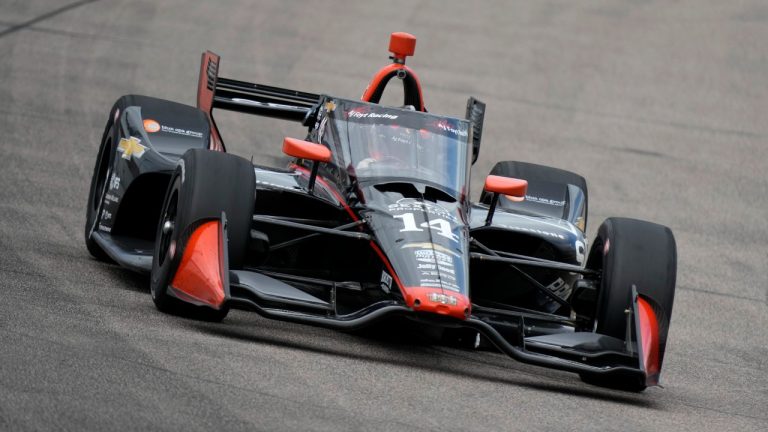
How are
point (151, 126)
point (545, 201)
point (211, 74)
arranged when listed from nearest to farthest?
1. point (151, 126)
2. point (545, 201)
3. point (211, 74)

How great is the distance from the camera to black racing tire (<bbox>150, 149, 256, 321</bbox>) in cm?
792

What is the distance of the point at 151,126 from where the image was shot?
9.91 meters

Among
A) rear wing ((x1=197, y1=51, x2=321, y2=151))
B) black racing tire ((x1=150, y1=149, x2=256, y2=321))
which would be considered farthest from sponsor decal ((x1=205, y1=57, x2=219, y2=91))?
black racing tire ((x1=150, y1=149, x2=256, y2=321))

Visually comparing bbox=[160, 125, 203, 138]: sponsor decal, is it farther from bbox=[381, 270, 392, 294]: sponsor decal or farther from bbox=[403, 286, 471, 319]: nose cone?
bbox=[403, 286, 471, 319]: nose cone

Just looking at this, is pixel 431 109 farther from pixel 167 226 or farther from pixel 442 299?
pixel 442 299

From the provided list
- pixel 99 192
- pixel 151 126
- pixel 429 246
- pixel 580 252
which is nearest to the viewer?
pixel 429 246

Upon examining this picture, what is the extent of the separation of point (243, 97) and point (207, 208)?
344 centimetres

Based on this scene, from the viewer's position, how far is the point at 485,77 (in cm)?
1950

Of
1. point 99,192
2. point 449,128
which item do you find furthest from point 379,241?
point 99,192

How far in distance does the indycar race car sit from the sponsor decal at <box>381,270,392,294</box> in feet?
0.06

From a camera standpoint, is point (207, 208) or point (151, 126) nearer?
→ point (207, 208)

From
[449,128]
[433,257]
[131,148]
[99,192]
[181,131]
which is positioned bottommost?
[99,192]

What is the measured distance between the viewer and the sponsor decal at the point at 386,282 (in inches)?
311

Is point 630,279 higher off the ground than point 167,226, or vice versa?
point 630,279
